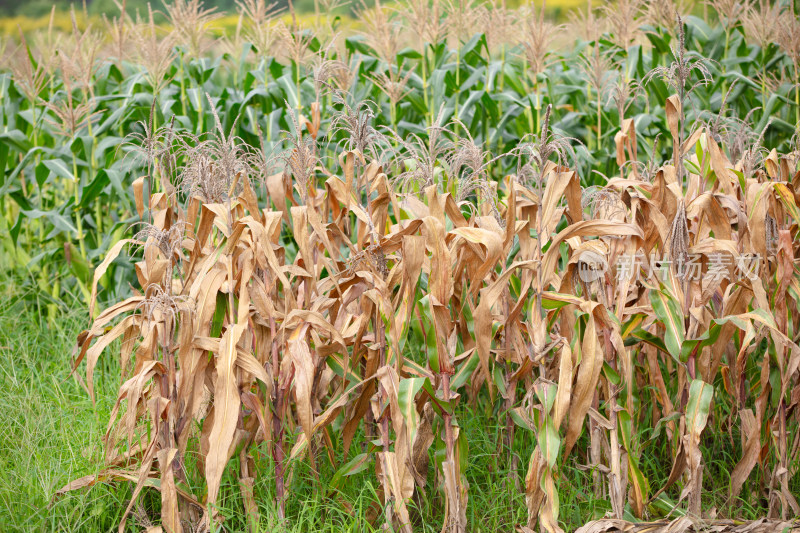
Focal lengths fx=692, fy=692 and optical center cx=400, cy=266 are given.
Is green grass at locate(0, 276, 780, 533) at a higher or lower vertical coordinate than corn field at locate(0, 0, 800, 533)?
lower

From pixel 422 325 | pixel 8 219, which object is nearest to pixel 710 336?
pixel 422 325

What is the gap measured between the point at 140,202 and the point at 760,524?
2707 millimetres

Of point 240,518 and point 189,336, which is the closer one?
point 189,336

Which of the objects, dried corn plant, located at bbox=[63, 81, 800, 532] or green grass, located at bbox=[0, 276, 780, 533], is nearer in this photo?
dried corn plant, located at bbox=[63, 81, 800, 532]

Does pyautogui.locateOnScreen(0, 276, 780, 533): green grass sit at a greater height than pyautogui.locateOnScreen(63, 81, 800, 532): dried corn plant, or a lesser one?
lesser

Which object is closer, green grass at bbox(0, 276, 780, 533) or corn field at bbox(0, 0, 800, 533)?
corn field at bbox(0, 0, 800, 533)

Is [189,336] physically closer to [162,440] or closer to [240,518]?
[162,440]

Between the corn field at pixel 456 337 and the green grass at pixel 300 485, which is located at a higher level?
the corn field at pixel 456 337

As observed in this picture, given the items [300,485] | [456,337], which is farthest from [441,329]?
[300,485]

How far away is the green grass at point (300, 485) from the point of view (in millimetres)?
2484

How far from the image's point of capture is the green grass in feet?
8.15

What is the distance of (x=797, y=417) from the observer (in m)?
2.58

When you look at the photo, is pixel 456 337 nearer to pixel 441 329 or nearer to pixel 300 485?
pixel 441 329

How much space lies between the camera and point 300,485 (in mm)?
2641
